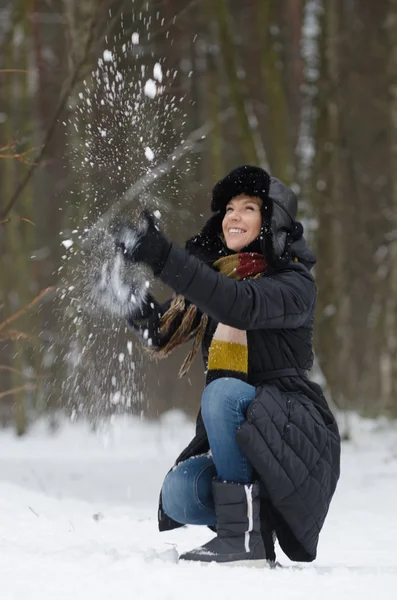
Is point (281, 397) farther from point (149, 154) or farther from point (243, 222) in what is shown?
point (149, 154)

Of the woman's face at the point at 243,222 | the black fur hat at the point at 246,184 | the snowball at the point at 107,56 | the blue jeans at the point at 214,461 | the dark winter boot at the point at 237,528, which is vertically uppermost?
the snowball at the point at 107,56

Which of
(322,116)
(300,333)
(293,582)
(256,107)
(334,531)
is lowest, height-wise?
(334,531)

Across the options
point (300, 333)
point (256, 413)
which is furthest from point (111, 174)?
point (256, 413)

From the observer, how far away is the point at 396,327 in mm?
11711

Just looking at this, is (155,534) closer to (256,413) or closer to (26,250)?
(256,413)

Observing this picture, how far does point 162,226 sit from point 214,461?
40.9 inches

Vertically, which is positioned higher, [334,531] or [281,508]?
[281,508]

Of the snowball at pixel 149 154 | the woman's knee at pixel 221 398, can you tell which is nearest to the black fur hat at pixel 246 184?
the snowball at pixel 149 154

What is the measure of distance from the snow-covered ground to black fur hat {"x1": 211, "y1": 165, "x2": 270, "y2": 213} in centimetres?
143

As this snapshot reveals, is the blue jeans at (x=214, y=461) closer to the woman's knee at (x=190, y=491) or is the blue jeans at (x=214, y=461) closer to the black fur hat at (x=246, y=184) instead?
the woman's knee at (x=190, y=491)

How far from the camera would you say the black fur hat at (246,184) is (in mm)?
3623

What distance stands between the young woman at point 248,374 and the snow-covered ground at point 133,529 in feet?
0.73

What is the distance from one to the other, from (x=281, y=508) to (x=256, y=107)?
→ 46.5 feet

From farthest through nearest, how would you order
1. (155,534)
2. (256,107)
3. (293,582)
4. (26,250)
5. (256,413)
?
1. (256,107)
2. (26,250)
3. (155,534)
4. (256,413)
5. (293,582)
